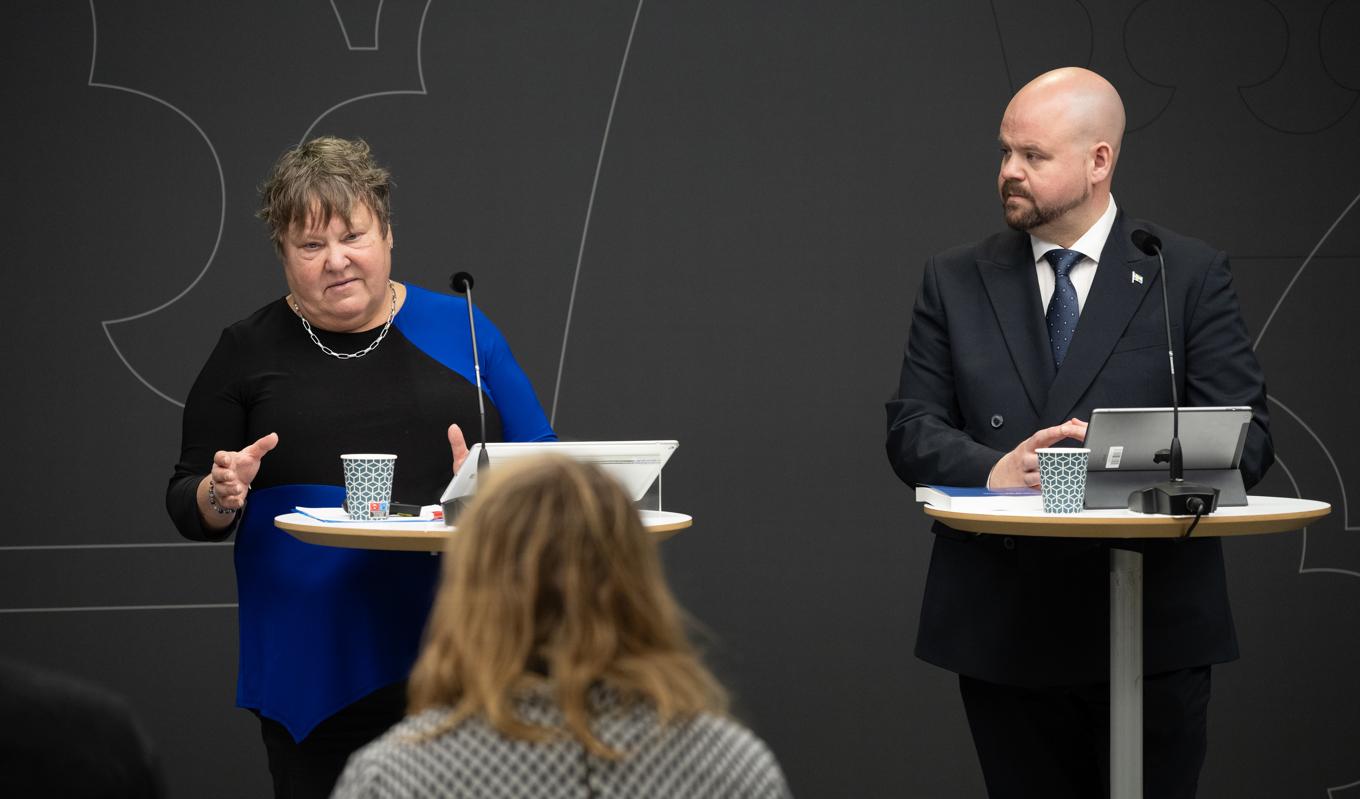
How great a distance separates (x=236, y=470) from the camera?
2.64 m

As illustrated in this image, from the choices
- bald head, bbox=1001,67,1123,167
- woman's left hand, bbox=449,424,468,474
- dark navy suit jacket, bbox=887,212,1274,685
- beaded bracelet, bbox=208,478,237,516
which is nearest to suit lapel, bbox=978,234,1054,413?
dark navy suit jacket, bbox=887,212,1274,685

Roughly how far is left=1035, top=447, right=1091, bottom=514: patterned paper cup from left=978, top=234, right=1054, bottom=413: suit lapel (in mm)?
504

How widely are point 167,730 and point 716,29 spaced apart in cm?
256

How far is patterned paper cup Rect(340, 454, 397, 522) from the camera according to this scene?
2527mm

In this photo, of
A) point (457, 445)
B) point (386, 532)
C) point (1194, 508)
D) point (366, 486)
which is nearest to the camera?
point (386, 532)

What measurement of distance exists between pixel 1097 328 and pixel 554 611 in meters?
1.79

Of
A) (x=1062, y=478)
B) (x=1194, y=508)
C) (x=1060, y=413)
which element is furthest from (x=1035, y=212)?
(x=1194, y=508)

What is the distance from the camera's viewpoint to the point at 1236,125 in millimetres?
4539

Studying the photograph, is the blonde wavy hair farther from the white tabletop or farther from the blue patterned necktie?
the blue patterned necktie

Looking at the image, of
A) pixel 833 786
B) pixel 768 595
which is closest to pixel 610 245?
pixel 768 595

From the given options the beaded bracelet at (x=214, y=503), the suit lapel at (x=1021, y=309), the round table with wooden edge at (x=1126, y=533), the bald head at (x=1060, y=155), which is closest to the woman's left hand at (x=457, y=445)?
the beaded bracelet at (x=214, y=503)

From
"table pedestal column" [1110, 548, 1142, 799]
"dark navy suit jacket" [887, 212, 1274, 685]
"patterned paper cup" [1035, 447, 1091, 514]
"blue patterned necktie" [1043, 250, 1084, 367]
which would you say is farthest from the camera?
"blue patterned necktie" [1043, 250, 1084, 367]

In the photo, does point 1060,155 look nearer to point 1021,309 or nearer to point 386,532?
point 1021,309

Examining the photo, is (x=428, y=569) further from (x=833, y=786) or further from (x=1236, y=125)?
(x=1236, y=125)
